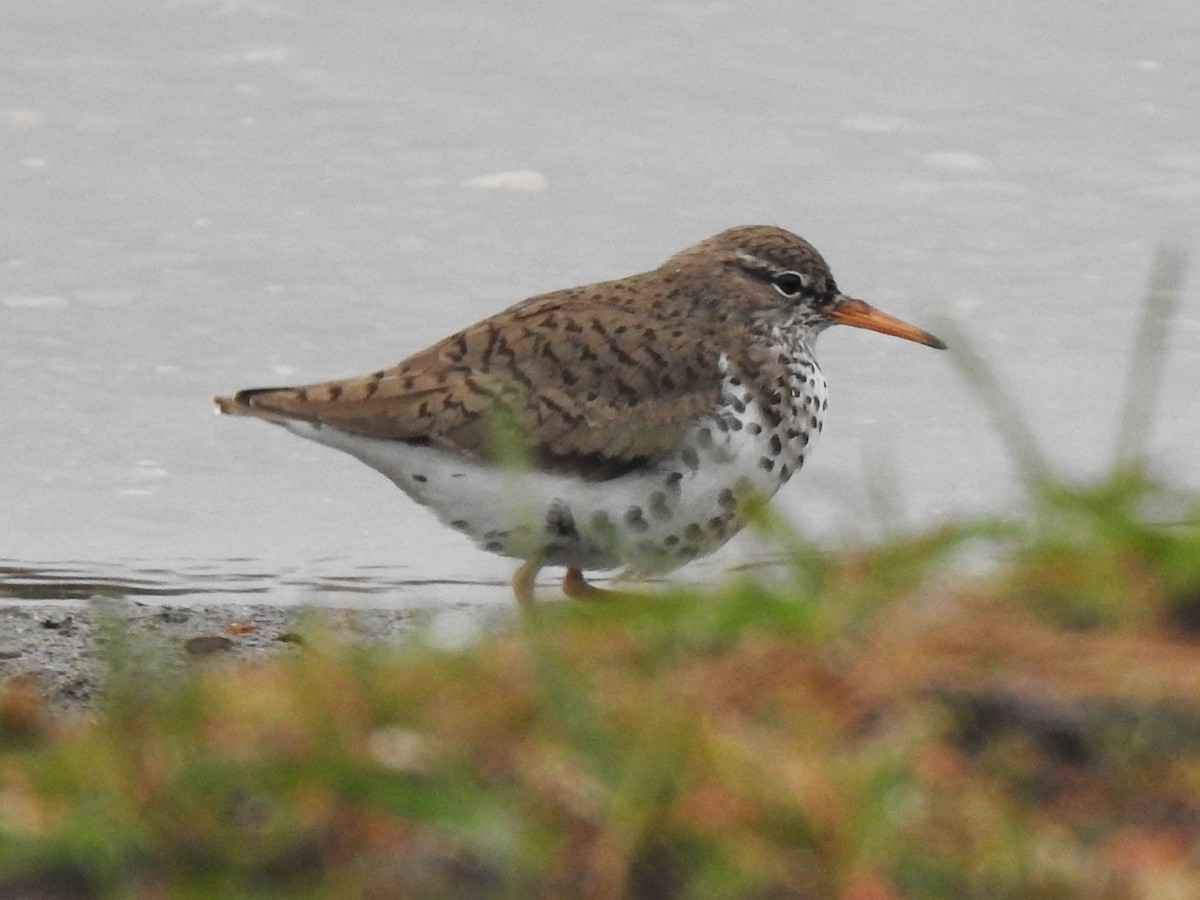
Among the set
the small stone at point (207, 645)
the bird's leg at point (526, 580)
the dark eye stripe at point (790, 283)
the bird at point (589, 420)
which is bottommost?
the small stone at point (207, 645)

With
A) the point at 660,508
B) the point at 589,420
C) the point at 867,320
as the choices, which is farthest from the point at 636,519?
the point at 867,320

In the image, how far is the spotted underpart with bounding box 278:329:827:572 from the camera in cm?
619

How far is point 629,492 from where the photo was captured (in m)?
6.25

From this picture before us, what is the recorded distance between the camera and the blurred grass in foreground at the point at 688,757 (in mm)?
2648

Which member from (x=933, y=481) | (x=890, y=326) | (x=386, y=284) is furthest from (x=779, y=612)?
(x=386, y=284)

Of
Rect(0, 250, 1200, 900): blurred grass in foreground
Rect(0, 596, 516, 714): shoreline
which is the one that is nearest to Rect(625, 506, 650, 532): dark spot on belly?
Rect(0, 596, 516, 714): shoreline

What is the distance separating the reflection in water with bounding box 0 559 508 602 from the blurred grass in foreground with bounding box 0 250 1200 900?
412 centimetres

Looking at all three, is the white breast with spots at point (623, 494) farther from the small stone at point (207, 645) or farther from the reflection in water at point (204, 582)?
the reflection in water at point (204, 582)

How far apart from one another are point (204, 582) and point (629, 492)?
2.04 metres

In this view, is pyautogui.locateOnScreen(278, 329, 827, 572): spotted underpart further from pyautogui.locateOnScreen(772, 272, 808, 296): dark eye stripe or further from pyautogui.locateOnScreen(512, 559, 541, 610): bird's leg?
pyautogui.locateOnScreen(772, 272, 808, 296): dark eye stripe

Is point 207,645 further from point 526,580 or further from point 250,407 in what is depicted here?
point 526,580

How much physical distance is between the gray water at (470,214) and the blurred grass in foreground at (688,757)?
410 cm

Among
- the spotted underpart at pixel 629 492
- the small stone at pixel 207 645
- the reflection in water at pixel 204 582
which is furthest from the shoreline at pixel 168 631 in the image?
the spotted underpart at pixel 629 492

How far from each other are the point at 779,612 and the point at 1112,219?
785cm
